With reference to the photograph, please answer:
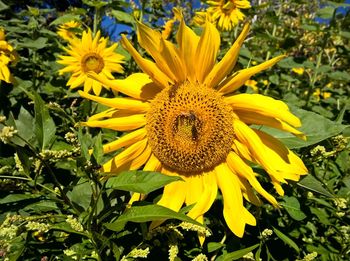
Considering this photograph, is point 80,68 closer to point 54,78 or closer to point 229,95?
point 54,78

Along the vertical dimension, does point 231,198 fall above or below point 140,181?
below

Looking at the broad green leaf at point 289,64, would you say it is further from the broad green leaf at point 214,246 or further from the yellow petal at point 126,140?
the broad green leaf at point 214,246

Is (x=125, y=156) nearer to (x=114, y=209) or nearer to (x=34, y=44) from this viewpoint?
(x=114, y=209)

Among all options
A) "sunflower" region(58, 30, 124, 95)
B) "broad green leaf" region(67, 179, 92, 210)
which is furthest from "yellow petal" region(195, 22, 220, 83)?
"sunflower" region(58, 30, 124, 95)

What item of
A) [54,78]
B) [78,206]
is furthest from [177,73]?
[54,78]

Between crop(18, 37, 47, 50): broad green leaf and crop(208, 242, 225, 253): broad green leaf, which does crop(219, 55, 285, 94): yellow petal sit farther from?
crop(18, 37, 47, 50): broad green leaf

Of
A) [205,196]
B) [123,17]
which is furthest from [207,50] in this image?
[123,17]
